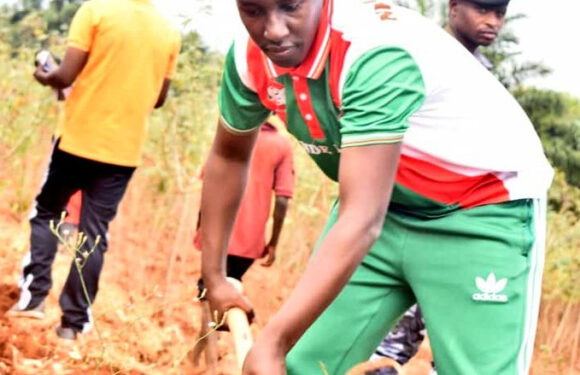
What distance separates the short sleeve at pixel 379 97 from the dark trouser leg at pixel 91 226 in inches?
124

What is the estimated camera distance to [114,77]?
18.3 ft

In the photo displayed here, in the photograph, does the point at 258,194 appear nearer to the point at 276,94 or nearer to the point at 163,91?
the point at 163,91

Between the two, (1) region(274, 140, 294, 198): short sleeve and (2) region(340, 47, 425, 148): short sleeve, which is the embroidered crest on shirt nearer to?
(2) region(340, 47, 425, 148): short sleeve

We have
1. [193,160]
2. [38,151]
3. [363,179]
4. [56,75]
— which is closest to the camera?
[363,179]

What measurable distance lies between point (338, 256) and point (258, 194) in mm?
3275

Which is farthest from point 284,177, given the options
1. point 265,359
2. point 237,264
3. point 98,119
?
point 265,359

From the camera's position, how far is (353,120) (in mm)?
2531

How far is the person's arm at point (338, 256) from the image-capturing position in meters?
2.50

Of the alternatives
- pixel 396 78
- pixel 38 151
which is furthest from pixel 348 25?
pixel 38 151

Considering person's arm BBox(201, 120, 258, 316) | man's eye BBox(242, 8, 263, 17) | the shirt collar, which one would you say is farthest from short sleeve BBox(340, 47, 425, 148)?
person's arm BBox(201, 120, 258, 316)

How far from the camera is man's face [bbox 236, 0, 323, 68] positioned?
256 centimetres

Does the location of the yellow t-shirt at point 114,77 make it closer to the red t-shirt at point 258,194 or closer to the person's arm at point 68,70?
the person's arm at point 68,70

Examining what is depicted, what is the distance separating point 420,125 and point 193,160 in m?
4.80

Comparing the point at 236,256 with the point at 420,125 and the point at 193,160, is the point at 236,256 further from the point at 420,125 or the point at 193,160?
the point at 420,125
